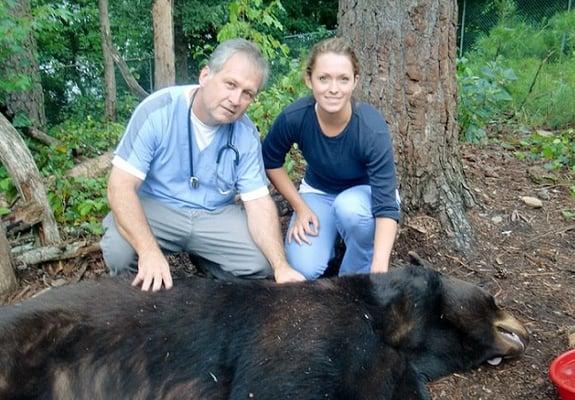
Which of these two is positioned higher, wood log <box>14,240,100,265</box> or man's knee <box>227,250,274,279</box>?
man's knee <box>227,250,274,279</box>

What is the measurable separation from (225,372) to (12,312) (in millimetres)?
1011

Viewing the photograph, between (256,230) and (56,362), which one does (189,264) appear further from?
(56,362)

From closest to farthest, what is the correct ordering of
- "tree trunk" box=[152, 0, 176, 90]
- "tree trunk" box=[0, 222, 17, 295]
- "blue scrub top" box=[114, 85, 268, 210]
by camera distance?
"blue scrub top" box=[114, 85, 268, 210] → "tree trunk" box=[0, 222, 17, 295] → "tree trunk" box=[152, 0, 176, 90]

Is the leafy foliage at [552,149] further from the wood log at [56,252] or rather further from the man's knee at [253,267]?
the wood log at [56,252]

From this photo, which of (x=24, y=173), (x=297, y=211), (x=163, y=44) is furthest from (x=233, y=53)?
(x=163, y=44)

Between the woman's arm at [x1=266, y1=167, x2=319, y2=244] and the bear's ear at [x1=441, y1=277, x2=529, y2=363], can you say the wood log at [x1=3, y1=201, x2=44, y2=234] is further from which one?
the bear's ear at [x1=441, y1=277, x2=529, y2=363]

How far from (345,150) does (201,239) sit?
41.2 inches

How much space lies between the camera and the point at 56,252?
4.45 meters

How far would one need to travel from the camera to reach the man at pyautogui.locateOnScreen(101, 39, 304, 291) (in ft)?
11.8

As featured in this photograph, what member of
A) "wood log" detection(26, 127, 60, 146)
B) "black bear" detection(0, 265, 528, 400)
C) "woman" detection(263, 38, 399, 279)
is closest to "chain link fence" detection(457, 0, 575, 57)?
"wood log" detection(26, 127, 60, 146)

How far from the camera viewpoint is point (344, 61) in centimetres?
362


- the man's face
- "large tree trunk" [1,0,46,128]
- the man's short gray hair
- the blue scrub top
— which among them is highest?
the man's short gray hair

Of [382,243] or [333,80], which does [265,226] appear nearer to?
[382,243]

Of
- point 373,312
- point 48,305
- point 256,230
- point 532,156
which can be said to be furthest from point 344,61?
point 532,156
